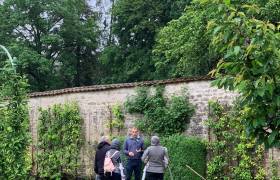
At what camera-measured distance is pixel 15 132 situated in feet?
37.2

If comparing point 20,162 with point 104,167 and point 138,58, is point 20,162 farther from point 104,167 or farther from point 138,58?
point 138,58

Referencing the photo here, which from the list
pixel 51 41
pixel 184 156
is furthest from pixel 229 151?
pixel 51 41

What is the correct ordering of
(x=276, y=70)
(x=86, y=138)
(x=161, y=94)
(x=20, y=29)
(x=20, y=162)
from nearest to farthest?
(x=276, y=70)
(x=20, y=162)
(x=161, y=94)
(x=86, y=138)
(x=20, y=29)

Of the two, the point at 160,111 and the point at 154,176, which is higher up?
the point at 160,111

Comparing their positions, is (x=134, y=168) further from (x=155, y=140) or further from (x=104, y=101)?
(x=104, y=101)

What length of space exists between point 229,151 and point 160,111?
256 centimetres

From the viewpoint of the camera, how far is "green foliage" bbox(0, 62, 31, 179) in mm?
11219

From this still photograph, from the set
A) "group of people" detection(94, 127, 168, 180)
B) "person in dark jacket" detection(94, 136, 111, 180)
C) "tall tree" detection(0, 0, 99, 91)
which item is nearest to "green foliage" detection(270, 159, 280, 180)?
"group of people" detection(94, 127, 168, 180)

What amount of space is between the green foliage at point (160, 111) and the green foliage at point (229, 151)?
0.97 metres

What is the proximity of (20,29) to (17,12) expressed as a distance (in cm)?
141

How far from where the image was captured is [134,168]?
15023 millimetres

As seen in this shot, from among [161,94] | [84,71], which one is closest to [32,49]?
[84,71]

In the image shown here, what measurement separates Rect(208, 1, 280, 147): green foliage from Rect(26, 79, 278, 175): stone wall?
30.9 ft

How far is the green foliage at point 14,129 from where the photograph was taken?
1122 centimetres
